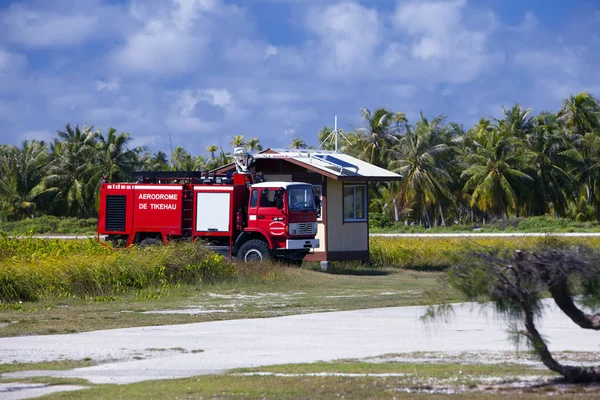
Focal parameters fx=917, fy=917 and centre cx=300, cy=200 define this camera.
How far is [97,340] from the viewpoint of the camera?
13.3 m

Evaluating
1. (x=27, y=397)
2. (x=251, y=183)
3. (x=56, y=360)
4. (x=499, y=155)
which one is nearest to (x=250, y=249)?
(x=251, y=183)

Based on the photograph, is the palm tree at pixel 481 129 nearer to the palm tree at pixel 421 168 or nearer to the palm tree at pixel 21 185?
the palm tree at pixel 421 168

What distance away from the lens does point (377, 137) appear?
69.3 m

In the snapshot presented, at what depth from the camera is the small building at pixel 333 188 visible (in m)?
30.8

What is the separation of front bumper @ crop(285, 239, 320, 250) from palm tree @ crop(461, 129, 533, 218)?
118 ft

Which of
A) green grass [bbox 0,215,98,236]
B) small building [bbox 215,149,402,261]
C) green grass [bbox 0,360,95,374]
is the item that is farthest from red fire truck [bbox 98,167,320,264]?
green grass [bbox 0,215,98,236]

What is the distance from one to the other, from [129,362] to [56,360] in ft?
3.21

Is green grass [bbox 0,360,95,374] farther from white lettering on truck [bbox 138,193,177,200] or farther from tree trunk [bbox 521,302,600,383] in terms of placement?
white lettering on truck [bbox 138,193,177,200]

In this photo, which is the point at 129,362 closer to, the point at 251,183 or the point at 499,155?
the point at 251,183

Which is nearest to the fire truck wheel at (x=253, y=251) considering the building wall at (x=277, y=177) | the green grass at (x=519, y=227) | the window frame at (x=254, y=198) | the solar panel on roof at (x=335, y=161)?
the window frame at (x=254, y=198)

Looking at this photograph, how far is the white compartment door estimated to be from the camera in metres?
28.8

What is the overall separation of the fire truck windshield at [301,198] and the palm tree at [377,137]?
3990 centimetres

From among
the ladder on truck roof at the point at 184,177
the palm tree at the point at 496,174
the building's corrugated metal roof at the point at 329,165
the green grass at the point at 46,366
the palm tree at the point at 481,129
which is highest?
the palm tree at the point at 481,129

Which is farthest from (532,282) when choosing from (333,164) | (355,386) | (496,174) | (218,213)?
(496,174)
